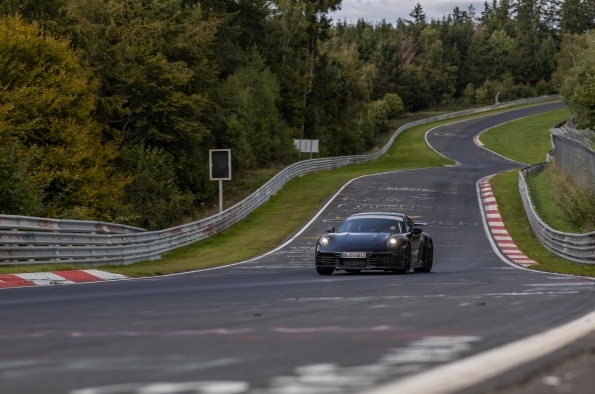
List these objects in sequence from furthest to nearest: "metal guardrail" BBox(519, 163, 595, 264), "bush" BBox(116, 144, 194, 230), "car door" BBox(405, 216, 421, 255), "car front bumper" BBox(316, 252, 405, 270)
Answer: "bush" BBox(116, 144, 194, 230) < "metal guardrail" BBox(519, 163, 595, 264) < "car door" BBox(405, 216, 421, 255) < "car front bumper" BBox(316, 252, 405, 270)

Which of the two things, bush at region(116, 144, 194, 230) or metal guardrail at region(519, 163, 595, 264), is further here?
bush at region(116, 144, 194, 230)

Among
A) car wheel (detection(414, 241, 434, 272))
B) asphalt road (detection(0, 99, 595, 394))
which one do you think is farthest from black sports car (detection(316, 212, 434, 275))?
asphalt road (detection(0, 99, 595, 394))

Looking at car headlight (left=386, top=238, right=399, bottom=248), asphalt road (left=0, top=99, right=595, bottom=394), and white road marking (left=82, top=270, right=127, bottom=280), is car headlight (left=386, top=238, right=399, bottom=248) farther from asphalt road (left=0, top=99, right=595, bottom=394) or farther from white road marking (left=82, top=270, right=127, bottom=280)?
white road marking (left=82, top=270, right=127, bottom=280)

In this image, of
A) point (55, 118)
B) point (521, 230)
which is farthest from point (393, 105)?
point (521, 230)

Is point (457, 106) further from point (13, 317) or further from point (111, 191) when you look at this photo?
point (13, 317)

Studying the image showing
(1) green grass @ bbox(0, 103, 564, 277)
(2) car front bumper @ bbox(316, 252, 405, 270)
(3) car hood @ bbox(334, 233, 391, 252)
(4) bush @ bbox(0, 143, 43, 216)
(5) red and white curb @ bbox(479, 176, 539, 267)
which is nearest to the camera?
(2) car front bumper @ bbox(316, 252, 405, 270)

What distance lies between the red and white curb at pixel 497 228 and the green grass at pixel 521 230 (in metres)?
0.22

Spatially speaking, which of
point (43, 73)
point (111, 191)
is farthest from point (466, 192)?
point (43, 73)

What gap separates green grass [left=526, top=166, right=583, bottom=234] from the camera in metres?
31.9

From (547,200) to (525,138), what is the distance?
5685cm

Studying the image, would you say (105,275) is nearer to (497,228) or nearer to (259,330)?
(259,330)

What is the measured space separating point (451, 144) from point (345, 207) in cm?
4888

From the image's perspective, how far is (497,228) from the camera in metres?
34.5

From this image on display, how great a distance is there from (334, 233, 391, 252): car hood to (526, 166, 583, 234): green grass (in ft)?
37.9
